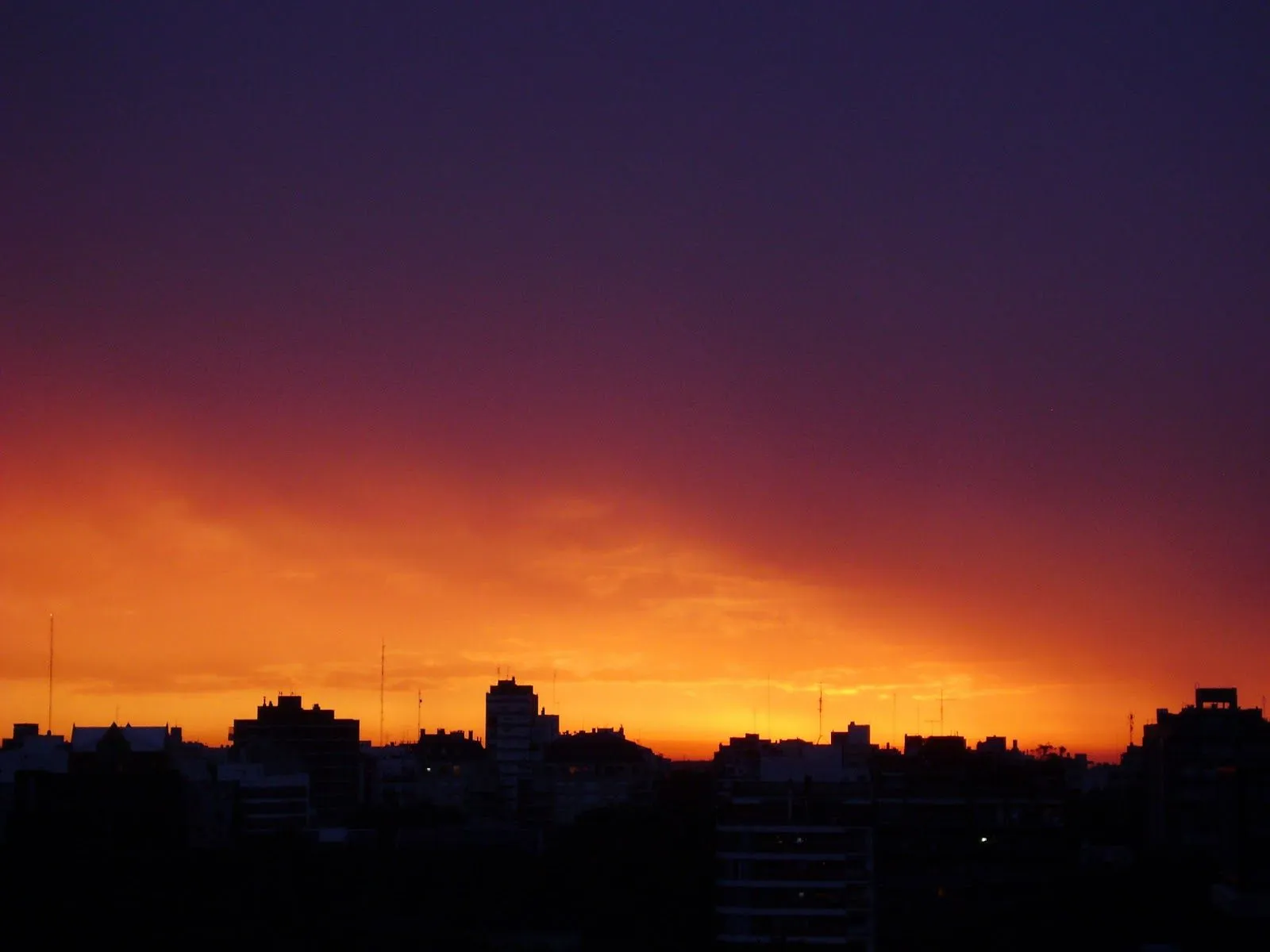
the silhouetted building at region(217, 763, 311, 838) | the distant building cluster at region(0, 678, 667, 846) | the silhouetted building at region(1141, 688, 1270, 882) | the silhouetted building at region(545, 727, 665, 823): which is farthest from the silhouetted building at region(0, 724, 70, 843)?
the silhouetted building at region(1141, 688, 1270, 882)

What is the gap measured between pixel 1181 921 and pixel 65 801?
48227 mm

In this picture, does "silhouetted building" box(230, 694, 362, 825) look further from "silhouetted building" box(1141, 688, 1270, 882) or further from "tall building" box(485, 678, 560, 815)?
"silhouetted building" box(1141, 688, 1270, 882)

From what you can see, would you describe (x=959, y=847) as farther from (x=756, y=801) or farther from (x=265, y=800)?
(x=265, y=800)

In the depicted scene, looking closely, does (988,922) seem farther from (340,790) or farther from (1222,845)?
(340,790)

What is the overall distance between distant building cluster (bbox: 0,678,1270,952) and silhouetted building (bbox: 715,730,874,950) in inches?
2.5

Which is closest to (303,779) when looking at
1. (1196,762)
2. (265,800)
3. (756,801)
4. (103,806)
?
(265,800)

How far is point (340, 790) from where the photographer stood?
96750mm

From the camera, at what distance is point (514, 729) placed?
105 m

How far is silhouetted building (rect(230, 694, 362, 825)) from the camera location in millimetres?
94625

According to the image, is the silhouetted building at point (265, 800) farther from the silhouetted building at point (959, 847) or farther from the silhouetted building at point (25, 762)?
the silhouetted building at point (959, 847)

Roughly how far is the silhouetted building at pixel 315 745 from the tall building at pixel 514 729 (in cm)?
967

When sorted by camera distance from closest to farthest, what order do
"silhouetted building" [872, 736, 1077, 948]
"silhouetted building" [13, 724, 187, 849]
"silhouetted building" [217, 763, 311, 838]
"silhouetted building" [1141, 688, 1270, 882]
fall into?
"silhouetted building" [872, 736, 1077, 948] < "silhouetted building" [1141, 688, 1270, 882] < "silhouetted building" [13, 724, 187, 849] < "silhouetted building" [217, 763, 311, 838]

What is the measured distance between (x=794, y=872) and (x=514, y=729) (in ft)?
184

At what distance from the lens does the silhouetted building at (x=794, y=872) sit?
50.5 metres
